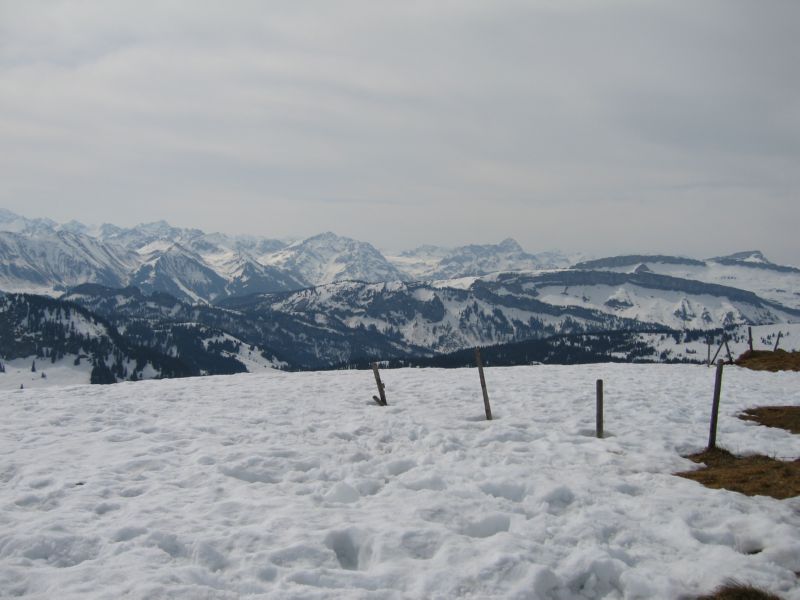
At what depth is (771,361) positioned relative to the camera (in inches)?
Result: 1391

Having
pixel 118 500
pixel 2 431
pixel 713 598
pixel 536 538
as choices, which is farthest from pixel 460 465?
pixel 2 431

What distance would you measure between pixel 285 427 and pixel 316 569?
30.0 ft

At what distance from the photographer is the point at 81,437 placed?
15195mm

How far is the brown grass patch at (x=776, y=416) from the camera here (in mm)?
17984

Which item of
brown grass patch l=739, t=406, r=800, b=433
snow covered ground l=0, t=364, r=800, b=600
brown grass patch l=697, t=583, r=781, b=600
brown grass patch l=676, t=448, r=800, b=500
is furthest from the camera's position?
brown grass patch l=739, t=406, r=800, b=433

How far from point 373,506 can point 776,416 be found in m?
17.1

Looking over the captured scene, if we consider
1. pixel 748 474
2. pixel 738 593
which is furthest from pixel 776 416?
pixel 738 593

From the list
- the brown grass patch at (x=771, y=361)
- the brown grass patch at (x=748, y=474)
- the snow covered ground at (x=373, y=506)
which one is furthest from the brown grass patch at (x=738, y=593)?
the brown grass patch at (x=771, y=361)

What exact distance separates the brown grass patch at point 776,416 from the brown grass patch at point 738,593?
12.2 meters

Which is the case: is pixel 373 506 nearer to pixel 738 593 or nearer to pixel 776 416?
pixel 738 593

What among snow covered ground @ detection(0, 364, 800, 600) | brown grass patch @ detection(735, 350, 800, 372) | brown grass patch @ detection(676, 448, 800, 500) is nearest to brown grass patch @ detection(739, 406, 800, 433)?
snow covered ground @ detection(0, 364, 800, 600)

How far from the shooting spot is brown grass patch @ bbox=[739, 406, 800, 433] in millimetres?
17984

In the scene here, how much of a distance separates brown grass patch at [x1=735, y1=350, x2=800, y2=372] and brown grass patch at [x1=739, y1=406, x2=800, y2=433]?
49.8 feet

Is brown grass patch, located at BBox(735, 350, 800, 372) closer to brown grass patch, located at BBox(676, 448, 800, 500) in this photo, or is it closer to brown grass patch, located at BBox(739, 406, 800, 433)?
brown grass patch, located at BBox(739, 406, 800, 433)
